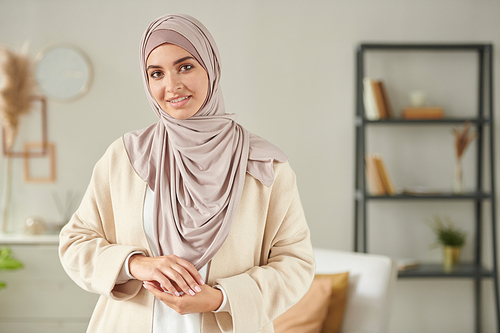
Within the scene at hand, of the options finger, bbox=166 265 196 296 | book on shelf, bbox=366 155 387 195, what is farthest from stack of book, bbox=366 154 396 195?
finger, bbox=166 265 196 296

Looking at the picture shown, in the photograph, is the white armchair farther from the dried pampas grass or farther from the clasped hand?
the dried pampas grass

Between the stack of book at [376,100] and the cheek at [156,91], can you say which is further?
the stack of book at [376,100]

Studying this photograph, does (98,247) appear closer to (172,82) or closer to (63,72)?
(172,82)

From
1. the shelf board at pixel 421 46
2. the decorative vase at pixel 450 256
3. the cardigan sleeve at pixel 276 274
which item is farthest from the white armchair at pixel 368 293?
the shelf board at pixel 421 46

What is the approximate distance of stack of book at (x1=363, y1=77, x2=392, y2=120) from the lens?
2836mm

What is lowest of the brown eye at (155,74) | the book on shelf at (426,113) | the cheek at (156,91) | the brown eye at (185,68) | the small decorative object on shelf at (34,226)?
the small decorative object on shelf at (34,226)

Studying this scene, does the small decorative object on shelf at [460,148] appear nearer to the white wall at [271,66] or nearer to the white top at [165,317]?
the white wall at [271,66]

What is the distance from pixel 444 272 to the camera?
9.17 ft

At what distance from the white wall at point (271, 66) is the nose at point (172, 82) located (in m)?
2.16

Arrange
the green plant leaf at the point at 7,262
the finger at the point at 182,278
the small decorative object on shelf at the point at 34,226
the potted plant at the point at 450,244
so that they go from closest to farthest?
the finger at the point at 182,278, the green plant leaf at the point at 7,262, the small decorative object on shelf at the point at 34,226, the potted plant at the point at 450,244

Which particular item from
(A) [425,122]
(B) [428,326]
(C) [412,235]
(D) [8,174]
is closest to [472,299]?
(B) [428,326]

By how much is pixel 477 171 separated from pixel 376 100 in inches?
36.0

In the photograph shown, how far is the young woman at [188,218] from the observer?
0.89m

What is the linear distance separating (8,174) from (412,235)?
9.10 feet
